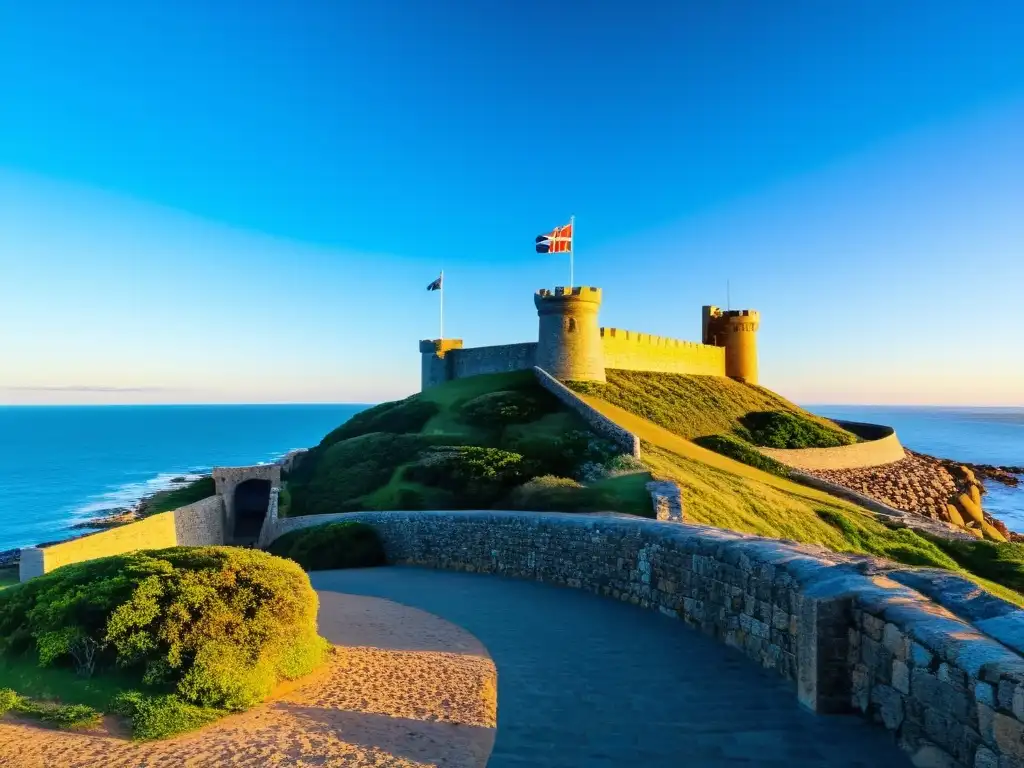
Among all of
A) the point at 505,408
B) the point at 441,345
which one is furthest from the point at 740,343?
the point at 505,408

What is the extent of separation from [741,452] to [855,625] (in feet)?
121

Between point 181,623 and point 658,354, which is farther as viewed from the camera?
point 658,354

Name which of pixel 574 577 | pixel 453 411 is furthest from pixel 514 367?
pixel 574 577

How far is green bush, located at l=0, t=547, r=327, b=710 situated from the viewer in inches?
312

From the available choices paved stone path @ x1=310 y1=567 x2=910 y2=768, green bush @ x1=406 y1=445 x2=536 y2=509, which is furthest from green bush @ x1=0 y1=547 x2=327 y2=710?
green bush @ x1=406 y1=445 x2=536 y2=509

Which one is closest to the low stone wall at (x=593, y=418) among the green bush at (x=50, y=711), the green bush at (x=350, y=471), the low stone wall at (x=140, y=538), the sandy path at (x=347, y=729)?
the green bush at (x=350, y=471)

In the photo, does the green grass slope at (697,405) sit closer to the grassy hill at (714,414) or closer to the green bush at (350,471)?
the grassy hill at (714,414)

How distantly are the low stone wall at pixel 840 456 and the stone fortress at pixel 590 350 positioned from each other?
13861 mm

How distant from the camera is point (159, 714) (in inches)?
283

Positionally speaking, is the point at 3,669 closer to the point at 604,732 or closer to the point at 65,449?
the point at 604,732

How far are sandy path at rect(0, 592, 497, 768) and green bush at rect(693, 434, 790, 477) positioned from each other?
107 feet

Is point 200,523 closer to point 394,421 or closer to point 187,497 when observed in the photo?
point 187,497

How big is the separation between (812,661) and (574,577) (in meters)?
7.50

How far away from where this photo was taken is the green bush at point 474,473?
27.2 meters
